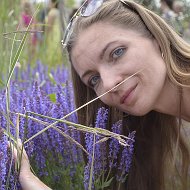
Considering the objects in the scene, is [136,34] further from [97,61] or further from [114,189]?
[114,189]

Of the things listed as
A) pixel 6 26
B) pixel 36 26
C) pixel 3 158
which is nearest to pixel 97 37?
pixel 3 158

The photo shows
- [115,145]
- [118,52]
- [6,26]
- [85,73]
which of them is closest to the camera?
[115,145]

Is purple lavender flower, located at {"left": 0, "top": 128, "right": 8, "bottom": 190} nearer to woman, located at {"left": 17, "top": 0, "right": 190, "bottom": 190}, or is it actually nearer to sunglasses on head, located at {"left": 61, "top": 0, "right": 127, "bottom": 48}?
woman, located at {"left": 17, "top": 0, "right": 190, "bottom": 190}

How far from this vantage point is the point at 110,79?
1674 mm

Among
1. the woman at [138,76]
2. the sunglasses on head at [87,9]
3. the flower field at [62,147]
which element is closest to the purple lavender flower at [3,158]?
the flower field at [62,147]

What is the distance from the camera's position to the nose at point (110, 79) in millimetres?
1655

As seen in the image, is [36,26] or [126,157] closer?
[126,157]

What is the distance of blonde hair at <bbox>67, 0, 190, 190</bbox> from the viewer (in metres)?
1.87

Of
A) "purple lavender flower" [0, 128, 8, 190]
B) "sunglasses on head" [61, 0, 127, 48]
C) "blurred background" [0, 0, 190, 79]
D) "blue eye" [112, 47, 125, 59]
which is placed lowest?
"blurred background" [0, 0, 190, 79]

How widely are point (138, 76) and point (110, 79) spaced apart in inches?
4.0

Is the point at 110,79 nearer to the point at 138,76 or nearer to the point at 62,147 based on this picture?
→ the point at 138,76

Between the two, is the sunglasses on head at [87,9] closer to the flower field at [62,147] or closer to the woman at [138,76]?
the woman at [138,76]

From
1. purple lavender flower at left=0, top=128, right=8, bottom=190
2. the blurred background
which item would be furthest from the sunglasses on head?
purple lavender flower at left=0, top=128, right=8, bottom=190

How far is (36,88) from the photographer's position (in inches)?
73.3
